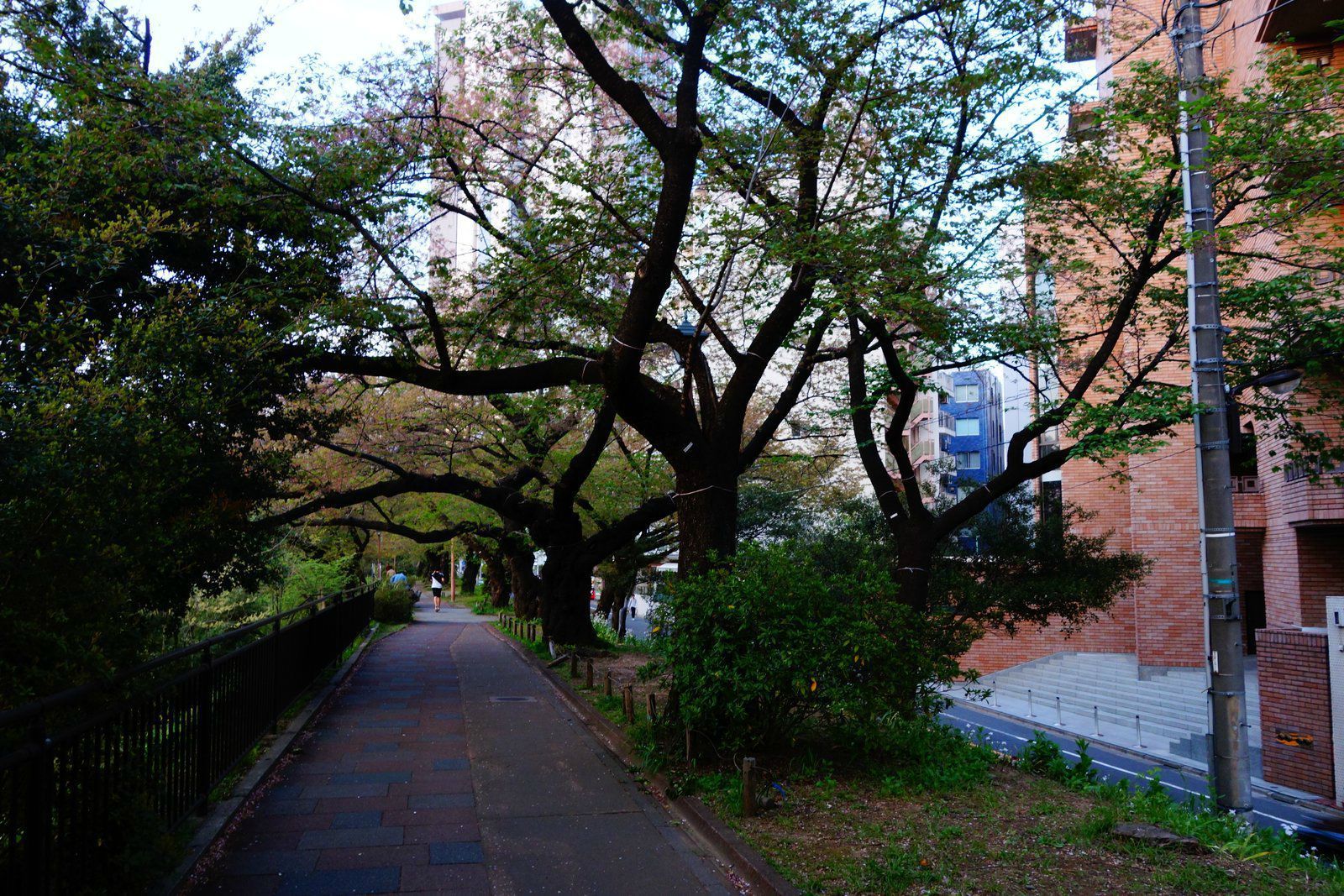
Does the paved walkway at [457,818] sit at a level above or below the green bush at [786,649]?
below

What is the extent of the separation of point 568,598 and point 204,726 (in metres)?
14.1

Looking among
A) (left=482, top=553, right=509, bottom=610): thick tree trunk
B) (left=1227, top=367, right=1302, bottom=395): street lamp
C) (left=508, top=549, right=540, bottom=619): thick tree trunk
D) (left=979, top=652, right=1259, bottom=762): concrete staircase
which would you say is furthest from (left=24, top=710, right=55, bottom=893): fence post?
(left=482, top=553, right=509, bottom=610): thick tree trunk

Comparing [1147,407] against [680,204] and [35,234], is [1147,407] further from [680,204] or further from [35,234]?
[35,234]

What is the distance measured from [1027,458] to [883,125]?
28563 mm

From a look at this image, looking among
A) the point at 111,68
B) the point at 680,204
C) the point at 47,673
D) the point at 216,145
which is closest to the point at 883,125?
the point at 680,204

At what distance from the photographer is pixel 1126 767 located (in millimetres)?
18094

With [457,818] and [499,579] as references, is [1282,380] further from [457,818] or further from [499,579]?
[499,579]

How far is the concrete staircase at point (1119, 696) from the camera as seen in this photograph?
2073 centimetres

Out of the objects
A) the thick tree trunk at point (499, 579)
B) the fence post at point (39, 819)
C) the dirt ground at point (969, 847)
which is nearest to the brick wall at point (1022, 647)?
the thick tree trunk at point (499, 579)

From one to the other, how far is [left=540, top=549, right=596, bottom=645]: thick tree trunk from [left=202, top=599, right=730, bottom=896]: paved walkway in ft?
27.1

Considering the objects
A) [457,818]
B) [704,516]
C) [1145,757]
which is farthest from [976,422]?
Result: [457,818]

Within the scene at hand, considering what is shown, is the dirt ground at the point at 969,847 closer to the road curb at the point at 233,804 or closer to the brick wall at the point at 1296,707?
the road curb at the point at 233,804

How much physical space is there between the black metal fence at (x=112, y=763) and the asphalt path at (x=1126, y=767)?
678cm

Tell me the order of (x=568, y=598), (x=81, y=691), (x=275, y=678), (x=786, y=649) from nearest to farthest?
(x=81, y=691), (x=786, y=649), (x=275, y=678), (x=568, y=598)
